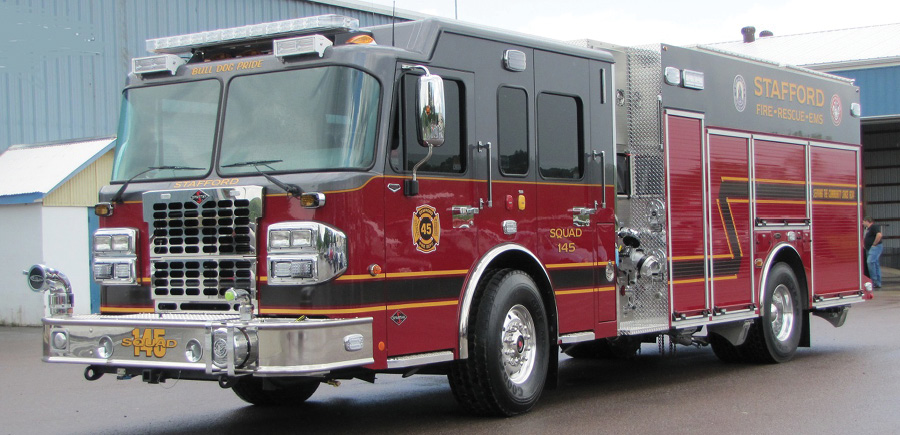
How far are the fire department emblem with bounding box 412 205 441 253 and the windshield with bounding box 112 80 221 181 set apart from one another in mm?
1513

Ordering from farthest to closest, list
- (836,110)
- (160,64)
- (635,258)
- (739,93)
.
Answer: (836,110) → (739,93) → (635,258) → (160,64)

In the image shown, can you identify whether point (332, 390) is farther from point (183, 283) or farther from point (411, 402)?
point (183, 283)

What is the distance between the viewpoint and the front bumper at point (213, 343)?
638 centimetres

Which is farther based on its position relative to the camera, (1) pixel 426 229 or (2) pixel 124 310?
(2) pixel 124 310

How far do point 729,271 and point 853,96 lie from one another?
149 inches

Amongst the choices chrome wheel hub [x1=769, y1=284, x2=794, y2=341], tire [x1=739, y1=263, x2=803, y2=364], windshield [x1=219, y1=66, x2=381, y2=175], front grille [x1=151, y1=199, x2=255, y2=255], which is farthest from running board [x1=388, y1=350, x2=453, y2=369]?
chrome wheel hub [x1=769, y1=284, x2=794, y2=341]

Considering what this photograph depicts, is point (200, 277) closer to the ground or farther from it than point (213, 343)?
farther from it

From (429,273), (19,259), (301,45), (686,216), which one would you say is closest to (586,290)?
(686,216)

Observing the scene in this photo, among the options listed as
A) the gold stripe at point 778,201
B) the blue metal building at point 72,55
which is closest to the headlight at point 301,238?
the gold stripe at point 778,201

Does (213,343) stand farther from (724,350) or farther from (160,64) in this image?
(724,350)

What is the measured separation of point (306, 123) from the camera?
7.04 m

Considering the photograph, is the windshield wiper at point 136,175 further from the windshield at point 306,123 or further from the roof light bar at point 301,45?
the roof light bar at point 301,45

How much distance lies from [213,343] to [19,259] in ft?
36.4


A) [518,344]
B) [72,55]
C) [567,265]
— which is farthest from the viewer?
[72,55]
